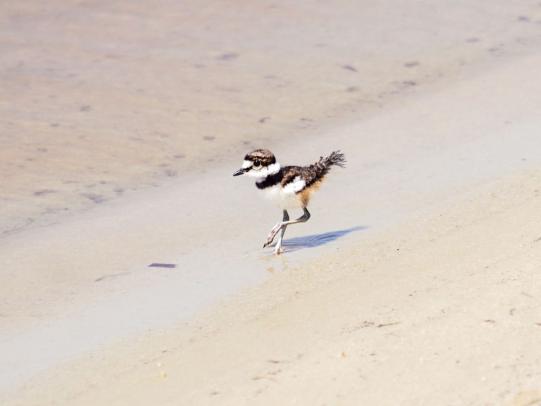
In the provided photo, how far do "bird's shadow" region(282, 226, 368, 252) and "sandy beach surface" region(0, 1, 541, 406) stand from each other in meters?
0.03

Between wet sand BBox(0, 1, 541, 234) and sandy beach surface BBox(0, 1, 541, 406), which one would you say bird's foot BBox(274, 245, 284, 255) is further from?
wet sand BBox(0, 1, 541, 234)

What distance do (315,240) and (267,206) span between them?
107cm

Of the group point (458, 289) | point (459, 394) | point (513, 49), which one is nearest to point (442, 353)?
point (459, 394)

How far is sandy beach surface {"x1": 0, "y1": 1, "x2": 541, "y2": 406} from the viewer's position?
623 centimetres

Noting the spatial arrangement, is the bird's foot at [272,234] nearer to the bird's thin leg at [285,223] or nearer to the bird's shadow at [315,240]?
the bird's thin leg at [285,223]

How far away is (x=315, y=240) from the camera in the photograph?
9117 millimetres

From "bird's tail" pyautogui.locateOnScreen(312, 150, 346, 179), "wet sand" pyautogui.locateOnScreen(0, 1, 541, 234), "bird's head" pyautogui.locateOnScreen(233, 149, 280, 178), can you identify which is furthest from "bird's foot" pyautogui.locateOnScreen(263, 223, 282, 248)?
"wet sand" pyautogui.locateOnScreen(0, 1, 541, 234)

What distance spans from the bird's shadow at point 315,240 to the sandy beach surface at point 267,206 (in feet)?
0.10

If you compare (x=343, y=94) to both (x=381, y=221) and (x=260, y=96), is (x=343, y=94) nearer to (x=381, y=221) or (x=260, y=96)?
(x=260, y=96)

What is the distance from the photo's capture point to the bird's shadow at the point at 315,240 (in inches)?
353

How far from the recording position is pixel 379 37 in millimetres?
14875

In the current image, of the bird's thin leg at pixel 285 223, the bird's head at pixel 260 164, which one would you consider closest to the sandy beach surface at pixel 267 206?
the bird's thin leg at pixel 285 223

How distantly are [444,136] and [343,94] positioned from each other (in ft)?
6.71

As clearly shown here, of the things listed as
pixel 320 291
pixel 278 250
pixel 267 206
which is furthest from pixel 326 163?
pixel 320 291
